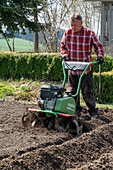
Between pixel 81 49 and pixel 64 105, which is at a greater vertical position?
pixel 81 49

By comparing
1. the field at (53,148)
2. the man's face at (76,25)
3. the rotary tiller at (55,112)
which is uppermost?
the man's face at (76,25)

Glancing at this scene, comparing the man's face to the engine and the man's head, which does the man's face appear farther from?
the engine

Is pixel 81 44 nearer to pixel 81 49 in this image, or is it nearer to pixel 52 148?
pixel 81 49

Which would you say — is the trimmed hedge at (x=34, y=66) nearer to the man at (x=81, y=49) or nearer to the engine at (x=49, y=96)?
the man at (x=81, y=49)

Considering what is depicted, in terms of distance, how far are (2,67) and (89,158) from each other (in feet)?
28.6

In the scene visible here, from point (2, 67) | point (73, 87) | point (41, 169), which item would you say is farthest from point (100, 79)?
point (2, 67)

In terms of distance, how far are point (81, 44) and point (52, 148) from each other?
2.42 m

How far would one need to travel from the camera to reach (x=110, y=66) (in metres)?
9.98

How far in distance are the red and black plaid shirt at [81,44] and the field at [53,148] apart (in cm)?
123

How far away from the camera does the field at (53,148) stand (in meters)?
3.39

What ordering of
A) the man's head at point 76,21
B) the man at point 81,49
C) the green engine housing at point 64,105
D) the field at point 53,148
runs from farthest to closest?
the man at point 81,49, the man's head at point 76,21, the green engine housing at point 64,105, the field at point 53,148

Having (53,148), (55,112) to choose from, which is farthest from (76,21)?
(53,148)

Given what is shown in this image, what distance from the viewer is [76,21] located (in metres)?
5.20

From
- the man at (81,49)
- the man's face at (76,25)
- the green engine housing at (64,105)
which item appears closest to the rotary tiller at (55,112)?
the green engine housing at (64,105)
